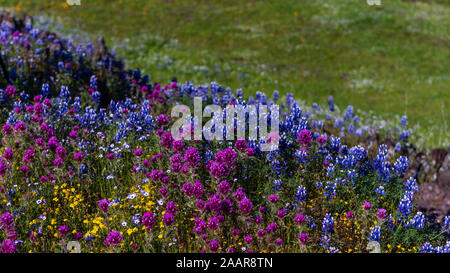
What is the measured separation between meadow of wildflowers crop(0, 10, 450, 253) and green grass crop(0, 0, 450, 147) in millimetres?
7448

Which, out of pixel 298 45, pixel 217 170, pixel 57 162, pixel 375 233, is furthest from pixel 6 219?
pixel 298 45

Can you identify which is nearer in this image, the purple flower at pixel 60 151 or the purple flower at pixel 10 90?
the purple flower at pixel 60 151

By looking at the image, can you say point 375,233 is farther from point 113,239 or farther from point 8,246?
point 8,246

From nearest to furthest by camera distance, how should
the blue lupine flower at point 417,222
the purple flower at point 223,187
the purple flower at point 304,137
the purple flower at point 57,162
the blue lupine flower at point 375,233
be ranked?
the purple flower at point 223,187 → the blue lupine flower at point 375,233 → the blue lupine flower at point 417,222 → the purple flower at point 57,162 → the purple flower at point 304,137

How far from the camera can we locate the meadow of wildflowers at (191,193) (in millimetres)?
5340

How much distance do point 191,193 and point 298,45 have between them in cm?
2280

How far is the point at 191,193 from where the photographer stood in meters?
5.36

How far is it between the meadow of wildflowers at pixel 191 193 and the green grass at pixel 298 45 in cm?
745

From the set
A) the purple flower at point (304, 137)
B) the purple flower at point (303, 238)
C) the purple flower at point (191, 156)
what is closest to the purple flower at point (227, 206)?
the purple flower at point (191, 156)

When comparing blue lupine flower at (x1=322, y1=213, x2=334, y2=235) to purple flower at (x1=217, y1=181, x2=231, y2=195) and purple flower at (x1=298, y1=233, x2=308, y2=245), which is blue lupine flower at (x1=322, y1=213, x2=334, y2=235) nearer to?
purple flower at (x1=298, y1=233, x2=308, y2=245)

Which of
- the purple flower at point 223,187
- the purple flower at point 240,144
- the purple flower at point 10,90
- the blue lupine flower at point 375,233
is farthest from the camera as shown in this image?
the purple flower at point 10,90

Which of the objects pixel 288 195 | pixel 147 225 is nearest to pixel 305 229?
pixel 288 195
